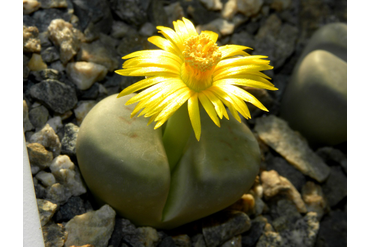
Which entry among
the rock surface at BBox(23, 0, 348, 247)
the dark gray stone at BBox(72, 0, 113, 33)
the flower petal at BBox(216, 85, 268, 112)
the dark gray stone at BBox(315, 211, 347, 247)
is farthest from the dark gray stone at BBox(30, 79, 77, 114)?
the dark gray stone at BBox(315, 211, 347, 247)

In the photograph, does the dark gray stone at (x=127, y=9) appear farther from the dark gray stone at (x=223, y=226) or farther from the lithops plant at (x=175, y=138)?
the dark gray stone at (x=223, y=226)

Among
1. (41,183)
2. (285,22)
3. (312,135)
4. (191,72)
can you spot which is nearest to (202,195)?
(191,72)

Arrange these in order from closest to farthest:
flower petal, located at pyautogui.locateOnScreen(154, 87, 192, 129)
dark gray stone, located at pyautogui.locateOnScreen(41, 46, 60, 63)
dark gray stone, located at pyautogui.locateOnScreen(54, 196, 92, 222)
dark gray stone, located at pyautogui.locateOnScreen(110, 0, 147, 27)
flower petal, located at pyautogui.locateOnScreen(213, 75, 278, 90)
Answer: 1. flower petal, located at pyautogui.locateOnScreen(154, 87, 192, 129)
2. flower petal, located at pyautogui.locateOnScreen(213, 75, 278, 90)
3. dark gray stone, located at pyautogui.locateOnScreen(54, 196, 92, 222)
4. dark gray stone, located at pyautogui.locateOnScreen(41, 46, 60, 63)
5. dark gray stone, located at pyautogui.locateOnScreen(110, 0, 147, 27)

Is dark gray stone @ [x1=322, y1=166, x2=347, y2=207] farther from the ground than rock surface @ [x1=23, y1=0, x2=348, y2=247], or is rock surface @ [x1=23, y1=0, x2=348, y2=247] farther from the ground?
rock surface @ [x1=23, y1=0, x2=348, y2=247]

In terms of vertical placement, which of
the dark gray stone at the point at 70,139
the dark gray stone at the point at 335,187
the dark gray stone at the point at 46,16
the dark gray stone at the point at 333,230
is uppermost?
the dark gray stone at the point at 46,16

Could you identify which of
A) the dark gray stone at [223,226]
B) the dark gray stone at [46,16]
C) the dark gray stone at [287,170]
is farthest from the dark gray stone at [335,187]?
the dark gray stone at [46,16]

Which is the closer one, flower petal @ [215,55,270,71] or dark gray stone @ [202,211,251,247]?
flower petal @ [215,55,270,71]

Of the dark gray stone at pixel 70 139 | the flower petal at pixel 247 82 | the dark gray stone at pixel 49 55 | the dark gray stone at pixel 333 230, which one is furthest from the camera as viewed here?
the dark gray stone at pixel 333 230

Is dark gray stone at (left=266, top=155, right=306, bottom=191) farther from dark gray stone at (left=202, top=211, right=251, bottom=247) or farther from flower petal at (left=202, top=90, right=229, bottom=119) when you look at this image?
flower petal at (left=202, top=90, right=229, bottom=119)

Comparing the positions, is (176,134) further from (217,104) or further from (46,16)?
(46,16)
